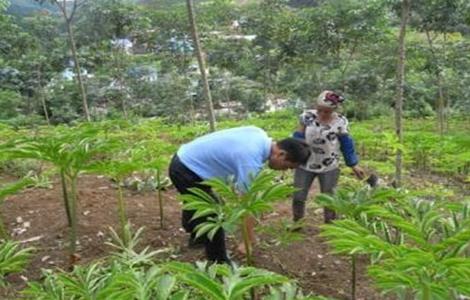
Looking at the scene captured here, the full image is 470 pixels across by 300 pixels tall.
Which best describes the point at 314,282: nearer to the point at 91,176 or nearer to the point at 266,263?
the point at 266,263

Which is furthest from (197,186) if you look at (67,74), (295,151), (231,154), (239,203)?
(67,74)

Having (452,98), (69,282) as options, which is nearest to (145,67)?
(452,98)

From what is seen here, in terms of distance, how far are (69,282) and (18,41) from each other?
21114 millimetres

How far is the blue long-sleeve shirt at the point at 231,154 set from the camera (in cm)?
386

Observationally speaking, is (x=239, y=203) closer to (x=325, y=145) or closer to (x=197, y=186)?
(x=197, y=186)

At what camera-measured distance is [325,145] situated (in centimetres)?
502

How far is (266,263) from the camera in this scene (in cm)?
452

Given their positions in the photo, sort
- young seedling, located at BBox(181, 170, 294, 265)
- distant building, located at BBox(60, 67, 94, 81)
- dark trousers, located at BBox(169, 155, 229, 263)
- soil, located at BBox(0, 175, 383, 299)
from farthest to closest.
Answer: distant building, located at BBox(60, 67, 94, 81)
soil, located at BBox(0, 175, 383, 299)
dark trousers, located at BBox(169, 155, 229, 263)
young seedling, located at BBox(181, 170, 294, 265)

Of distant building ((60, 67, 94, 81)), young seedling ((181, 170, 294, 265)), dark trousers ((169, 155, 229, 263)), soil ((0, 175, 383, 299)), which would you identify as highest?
young seedling ((181, 170, 294, 265))

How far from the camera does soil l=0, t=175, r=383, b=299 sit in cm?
435

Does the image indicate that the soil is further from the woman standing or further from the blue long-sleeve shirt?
the blue long-sleeve shirt

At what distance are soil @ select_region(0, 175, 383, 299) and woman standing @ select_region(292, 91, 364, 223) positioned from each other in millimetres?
466

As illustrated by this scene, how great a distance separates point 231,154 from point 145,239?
141cm

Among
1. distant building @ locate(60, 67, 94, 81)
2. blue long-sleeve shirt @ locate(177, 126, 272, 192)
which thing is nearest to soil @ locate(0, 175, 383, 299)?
blue long-sleeve shirt @ locate(177, 126, 272, 192)
